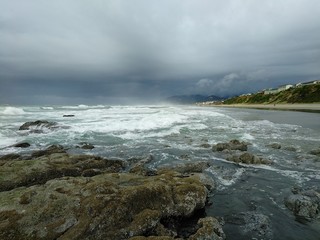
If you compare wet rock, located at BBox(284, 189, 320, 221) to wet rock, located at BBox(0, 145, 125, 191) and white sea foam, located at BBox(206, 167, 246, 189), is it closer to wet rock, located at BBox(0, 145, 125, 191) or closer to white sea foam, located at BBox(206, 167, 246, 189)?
white sea foam, located at BBox(206, 167, 246, 189)

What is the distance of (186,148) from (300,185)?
10916 mm

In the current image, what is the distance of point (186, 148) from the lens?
23328 mm

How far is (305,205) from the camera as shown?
10492 millimetres

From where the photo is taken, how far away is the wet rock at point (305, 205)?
10055 millimetres

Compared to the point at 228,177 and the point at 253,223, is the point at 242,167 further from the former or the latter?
the point at 253,223

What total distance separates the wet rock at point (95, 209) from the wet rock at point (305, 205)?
3.61 meters

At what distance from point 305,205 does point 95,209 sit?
804cm

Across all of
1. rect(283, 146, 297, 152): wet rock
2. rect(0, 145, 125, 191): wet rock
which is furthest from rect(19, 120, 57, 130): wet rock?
rect(283, 146, 297, 152): wet rock

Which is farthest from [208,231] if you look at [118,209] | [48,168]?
[48,168]

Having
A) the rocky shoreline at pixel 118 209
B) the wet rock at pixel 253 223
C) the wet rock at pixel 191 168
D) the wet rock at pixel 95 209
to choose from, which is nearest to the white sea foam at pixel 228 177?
the wet rock at pixel 191 168

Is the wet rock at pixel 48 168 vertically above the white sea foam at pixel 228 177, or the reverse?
the wet rock at pixel 48 168

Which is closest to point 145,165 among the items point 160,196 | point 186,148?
point 186,148

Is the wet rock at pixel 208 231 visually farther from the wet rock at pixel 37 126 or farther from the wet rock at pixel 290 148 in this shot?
the wet rock at pixel 37 126

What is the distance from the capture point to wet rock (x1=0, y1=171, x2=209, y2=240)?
775 cm
